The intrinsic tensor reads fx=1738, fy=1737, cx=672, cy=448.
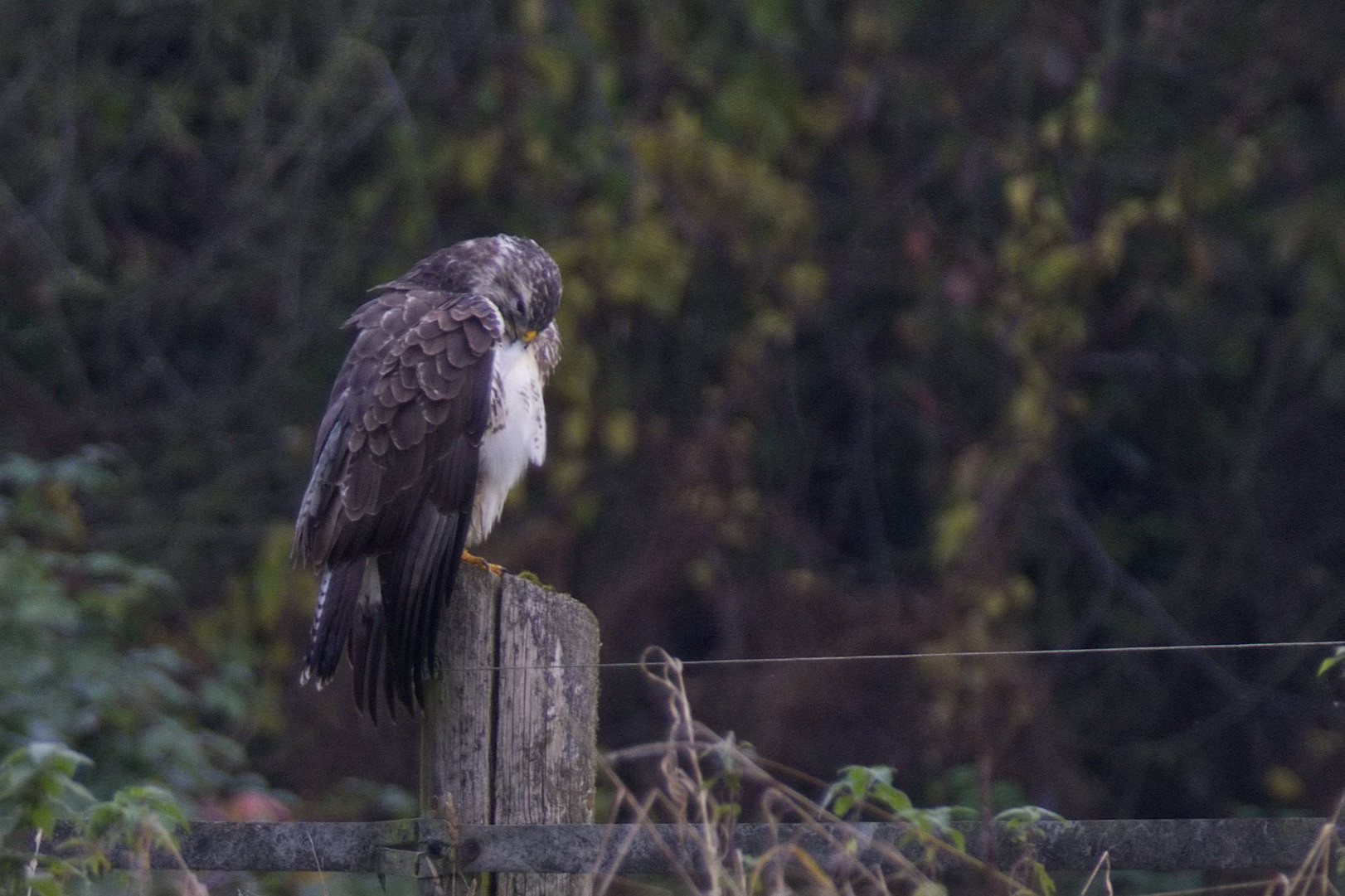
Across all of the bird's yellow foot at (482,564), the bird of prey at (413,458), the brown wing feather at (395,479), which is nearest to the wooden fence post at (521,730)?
the bird of prey at (413,458)

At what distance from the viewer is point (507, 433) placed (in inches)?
146

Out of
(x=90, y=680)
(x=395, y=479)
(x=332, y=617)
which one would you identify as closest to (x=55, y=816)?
(x=332, y=617)

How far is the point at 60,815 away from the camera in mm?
2369

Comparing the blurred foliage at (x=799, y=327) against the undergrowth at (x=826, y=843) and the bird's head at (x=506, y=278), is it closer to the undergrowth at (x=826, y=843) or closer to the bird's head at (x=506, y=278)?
the bird's head at (x=506, y=278)

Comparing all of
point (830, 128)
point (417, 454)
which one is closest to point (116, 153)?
point (830, 128)

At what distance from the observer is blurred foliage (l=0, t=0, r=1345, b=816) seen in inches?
255

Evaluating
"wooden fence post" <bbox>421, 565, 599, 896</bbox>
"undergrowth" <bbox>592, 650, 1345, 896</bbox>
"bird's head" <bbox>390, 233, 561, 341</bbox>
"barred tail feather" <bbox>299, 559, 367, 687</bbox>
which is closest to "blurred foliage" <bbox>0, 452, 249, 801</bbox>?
"barred tail feather" <bbox>299, 559, 367, 687</bbox>

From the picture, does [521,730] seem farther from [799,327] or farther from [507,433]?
[799,327]

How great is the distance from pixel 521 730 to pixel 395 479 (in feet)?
3.36

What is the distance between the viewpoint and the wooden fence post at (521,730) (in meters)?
2.48

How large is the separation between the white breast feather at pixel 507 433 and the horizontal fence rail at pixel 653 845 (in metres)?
1.33

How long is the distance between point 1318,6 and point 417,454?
15.5 feet

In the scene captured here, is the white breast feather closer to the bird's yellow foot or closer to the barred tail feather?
the bird's yellow foot

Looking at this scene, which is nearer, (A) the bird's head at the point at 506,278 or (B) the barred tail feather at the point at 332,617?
(B) the barred tail feather at the point at 332,617
